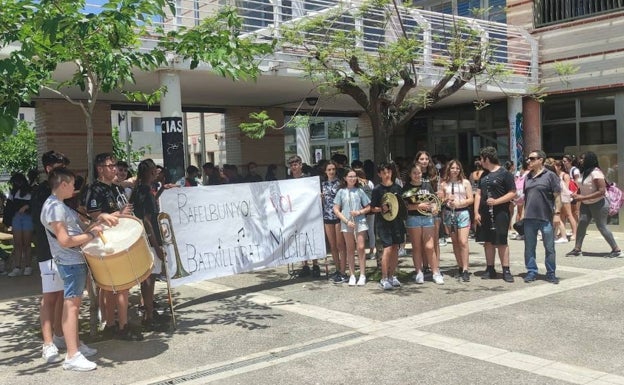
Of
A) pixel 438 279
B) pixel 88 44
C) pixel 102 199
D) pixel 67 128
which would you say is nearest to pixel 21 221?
pixel 67 128

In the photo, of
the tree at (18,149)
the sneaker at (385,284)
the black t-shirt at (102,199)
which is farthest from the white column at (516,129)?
the tree at (18,149)

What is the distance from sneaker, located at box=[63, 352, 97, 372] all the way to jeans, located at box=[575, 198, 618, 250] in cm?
822

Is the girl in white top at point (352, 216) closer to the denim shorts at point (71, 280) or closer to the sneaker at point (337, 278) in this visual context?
the sneaker at point (337, 278)

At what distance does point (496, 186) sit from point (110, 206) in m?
4.89

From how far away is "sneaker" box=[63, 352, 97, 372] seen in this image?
5.09m

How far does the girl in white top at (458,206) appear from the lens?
818cm

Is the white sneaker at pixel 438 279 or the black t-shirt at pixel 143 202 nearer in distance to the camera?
the black t-shirt at pixel 143 202

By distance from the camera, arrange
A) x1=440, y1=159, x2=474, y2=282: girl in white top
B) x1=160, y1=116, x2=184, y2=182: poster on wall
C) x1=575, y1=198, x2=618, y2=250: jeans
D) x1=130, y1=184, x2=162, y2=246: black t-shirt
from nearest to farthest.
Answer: x1=130, y1=184, x2=162, y2=246: black t-shirt < x1=440, y1=159, x2=474, y2=282: girl in white top < x1=575, y1=198, x2=618, y2=250: jeans < x1=160, y1=116, x2=184, y2=182: poster on wall

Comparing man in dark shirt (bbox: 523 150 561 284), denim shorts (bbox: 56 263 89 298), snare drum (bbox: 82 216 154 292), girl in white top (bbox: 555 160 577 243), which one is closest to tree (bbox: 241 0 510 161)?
man in dark shirt (bbox: 523 150 561 284)

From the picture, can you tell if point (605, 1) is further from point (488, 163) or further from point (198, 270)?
point (198, 270)

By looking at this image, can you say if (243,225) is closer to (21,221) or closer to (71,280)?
(71,280)

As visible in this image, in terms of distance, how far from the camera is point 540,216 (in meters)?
8.04

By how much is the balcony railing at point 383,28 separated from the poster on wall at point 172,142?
1.43 m

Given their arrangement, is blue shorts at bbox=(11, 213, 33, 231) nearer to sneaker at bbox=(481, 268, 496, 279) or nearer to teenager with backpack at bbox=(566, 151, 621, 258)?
sneaker at bbox=(481, 268, 496, 279)
